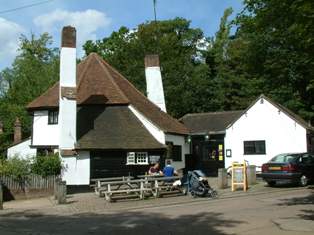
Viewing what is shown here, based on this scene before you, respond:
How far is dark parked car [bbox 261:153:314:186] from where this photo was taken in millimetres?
27328

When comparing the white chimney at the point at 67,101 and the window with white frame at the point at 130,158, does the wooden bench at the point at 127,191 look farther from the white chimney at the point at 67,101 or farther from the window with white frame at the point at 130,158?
the window with white frame at the point at 130,158

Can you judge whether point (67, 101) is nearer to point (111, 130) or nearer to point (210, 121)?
point (111, 130)

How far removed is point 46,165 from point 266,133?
18056mm

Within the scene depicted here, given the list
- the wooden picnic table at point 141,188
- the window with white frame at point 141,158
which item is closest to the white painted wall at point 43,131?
the window with white frame at point 141,158

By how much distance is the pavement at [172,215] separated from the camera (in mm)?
13711

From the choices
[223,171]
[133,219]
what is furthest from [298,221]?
[223,171]

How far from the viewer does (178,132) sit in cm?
3553

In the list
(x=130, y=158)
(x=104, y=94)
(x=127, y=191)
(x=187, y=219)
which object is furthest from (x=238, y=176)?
(x=104, y=94)

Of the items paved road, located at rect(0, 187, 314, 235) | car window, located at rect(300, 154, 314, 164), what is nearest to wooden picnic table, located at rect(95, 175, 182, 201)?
paved road, located at rect(0, 187, 314, 235)

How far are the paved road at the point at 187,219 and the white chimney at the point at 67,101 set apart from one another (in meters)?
9.38

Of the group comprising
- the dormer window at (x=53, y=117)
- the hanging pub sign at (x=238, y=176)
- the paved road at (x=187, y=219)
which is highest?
the dormer window at (x=53, y=117)

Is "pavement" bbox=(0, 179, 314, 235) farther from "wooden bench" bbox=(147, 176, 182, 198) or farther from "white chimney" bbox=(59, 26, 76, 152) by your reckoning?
"white chimney" bbox=(59, 26, 76, 152)

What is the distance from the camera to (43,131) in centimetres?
3466

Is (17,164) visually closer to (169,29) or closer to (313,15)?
(313,15)
